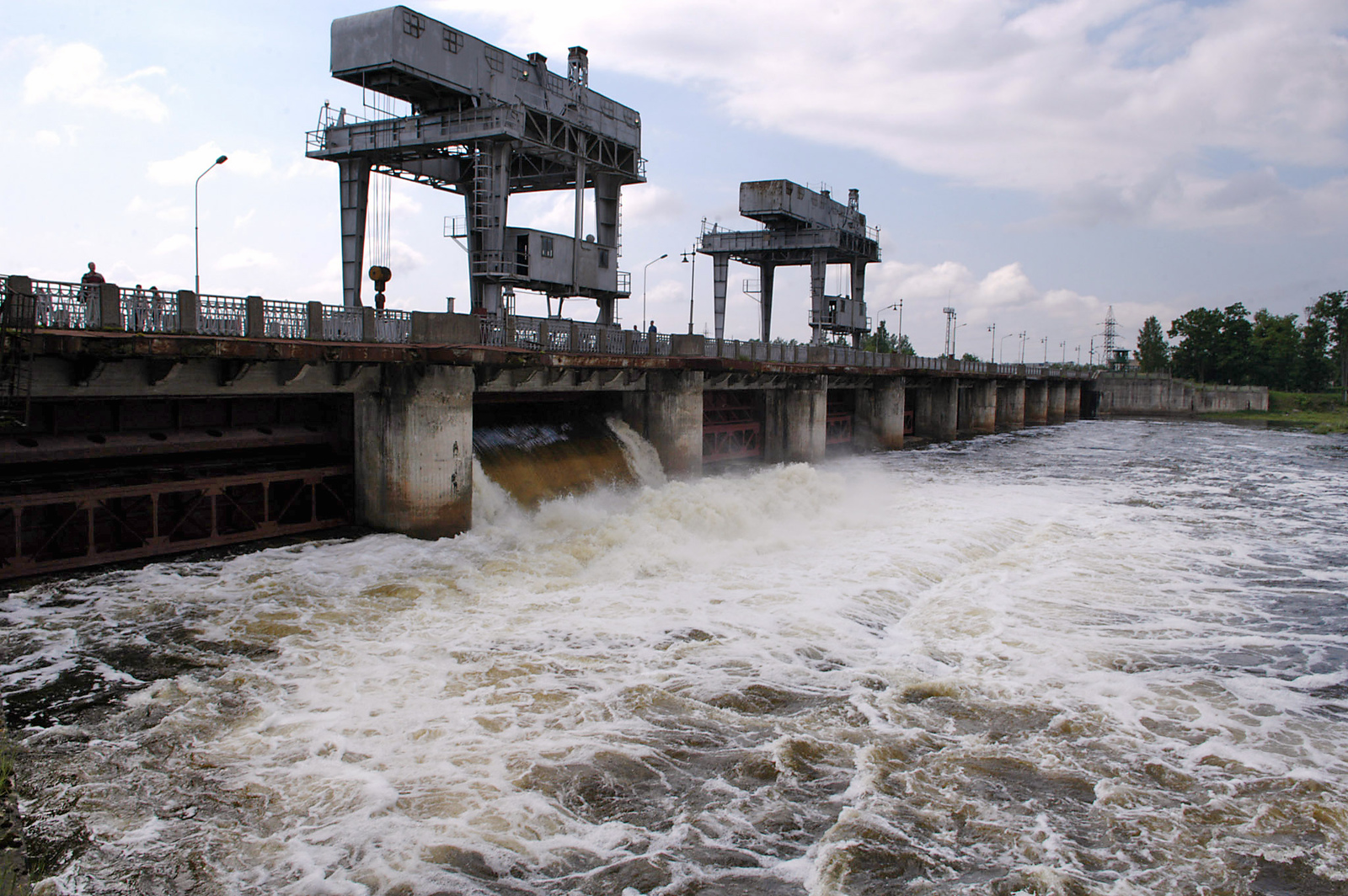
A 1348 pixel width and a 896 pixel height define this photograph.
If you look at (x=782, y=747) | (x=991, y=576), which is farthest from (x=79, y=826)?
(x=991, y=576)

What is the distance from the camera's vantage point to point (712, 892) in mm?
7863

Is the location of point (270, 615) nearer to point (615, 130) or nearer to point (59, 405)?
point (59, 405)

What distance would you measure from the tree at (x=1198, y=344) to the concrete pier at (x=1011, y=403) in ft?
279

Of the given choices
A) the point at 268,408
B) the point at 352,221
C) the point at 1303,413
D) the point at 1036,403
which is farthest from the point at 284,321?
the point at 1303,413

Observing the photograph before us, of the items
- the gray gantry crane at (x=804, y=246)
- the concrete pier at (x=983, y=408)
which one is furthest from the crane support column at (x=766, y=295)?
the concrete pier at (x=983, y=408)

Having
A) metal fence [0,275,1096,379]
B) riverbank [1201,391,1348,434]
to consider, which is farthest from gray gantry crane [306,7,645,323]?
riverbank [1201,391,1348,434]

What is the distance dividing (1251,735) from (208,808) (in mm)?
12815

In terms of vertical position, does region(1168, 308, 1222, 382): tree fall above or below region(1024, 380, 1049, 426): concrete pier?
above

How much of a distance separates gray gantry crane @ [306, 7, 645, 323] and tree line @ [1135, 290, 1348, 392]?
5604 inches

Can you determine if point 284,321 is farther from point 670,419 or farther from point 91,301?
point 670,419

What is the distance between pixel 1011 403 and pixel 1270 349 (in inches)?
3503

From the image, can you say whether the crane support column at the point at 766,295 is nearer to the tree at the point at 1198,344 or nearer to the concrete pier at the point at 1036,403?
the concrete pier at the point at 1036,403

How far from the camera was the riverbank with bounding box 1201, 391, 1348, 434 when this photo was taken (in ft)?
295

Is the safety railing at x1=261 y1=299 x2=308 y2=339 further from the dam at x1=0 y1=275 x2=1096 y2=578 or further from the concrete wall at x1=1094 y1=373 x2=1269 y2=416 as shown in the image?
the concrete wall at x1=1094 y1=373 x2=1269 y2=416
